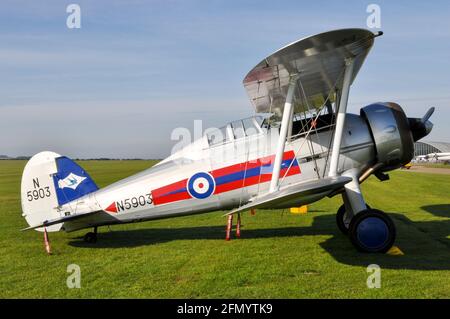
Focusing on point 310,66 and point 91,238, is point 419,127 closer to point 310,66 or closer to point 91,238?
point 310,66

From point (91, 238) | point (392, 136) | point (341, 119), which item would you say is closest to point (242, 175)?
point (341, 119)

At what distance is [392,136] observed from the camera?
7039 mm

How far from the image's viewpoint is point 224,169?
7.37m

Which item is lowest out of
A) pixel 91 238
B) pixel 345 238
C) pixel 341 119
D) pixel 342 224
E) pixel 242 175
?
pixel 345 238

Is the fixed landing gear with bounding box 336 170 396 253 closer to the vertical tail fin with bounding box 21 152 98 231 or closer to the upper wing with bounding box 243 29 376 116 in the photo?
the upper wing with bounding box 243 29 376 116

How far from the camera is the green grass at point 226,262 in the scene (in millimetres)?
4852

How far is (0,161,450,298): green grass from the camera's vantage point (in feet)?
15.9

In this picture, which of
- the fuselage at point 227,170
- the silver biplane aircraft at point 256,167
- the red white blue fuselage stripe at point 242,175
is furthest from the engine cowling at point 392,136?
the red white blue fuselage stripe at point 242,175

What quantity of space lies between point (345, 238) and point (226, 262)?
9.40ft

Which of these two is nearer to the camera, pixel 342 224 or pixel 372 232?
pixel 372 232

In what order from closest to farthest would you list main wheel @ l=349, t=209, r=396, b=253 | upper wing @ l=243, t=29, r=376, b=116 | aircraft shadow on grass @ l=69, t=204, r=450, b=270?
1. upper wing @ l=243, t=29, r=376, b=116
2. aircraft shadow on grass @ l=69, t=204, r=450, b=270
3. main wheel @ l=349, t=209, r=396, b=253

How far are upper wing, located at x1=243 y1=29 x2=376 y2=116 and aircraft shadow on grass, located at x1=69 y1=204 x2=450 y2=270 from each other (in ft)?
8.59

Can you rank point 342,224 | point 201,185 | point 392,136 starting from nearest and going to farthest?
point 392,136 < point 201,185 < point 342,224

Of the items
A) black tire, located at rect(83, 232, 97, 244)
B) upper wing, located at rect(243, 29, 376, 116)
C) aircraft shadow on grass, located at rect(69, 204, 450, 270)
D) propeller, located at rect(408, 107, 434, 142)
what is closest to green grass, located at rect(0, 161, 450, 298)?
aircraft shadow on grass, located at rect(69, 204, 450, 270)
